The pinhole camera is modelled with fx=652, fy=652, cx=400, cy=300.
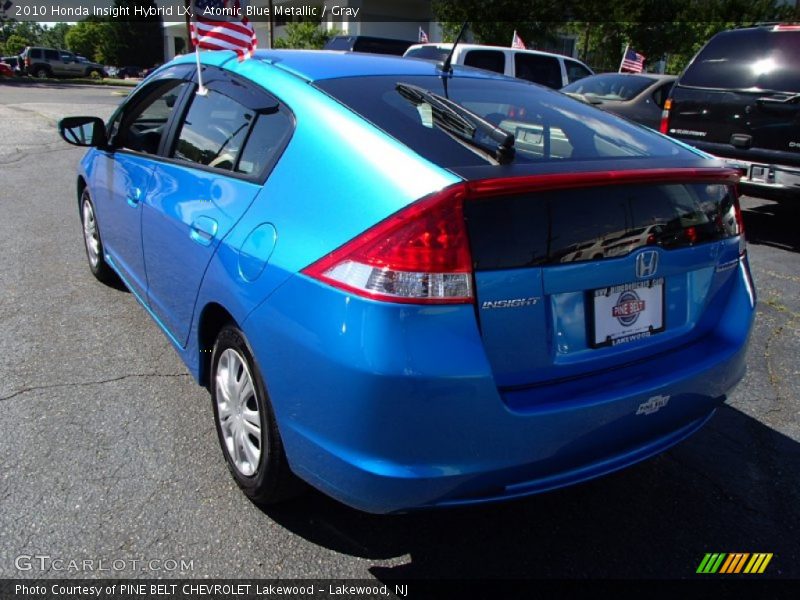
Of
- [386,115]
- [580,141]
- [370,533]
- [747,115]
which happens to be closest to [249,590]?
[370,533]

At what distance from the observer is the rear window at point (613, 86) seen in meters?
9.91

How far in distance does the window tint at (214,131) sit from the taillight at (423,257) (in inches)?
41.3

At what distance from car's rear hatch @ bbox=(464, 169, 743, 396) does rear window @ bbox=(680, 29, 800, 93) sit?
472 centimetres

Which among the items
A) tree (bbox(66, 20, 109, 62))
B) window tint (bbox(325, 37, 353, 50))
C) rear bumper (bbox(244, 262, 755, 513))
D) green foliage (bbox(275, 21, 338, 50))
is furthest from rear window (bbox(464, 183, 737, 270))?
tree (bbox(66, 20, 109, 62))

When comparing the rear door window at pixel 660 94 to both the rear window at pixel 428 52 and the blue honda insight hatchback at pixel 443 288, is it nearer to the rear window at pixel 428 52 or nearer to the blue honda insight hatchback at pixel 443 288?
the rear window at pixel 428 52

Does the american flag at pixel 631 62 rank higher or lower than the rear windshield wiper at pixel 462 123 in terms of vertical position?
higher

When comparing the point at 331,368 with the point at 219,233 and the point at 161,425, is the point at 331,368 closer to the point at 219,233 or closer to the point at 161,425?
the point at 219,233

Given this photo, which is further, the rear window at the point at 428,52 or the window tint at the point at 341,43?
the window tint at the point at 341,43

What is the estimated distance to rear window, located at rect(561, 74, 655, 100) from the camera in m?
9.91

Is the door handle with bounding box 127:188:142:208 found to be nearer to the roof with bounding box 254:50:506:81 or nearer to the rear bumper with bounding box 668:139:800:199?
the roof with bounding box 254:50:506:81

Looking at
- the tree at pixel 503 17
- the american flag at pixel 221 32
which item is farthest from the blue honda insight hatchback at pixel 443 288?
the tree at pixel 503 17

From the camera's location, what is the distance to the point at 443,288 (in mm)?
1765

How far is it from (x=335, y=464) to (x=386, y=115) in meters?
1.15

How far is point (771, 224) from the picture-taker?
7352 millimetres
